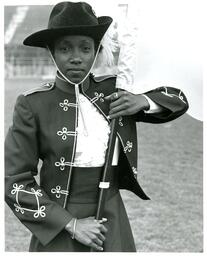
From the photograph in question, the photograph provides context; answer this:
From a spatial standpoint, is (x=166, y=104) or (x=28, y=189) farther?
(x=166, y=104)

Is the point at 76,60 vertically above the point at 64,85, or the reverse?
the point at 76,60

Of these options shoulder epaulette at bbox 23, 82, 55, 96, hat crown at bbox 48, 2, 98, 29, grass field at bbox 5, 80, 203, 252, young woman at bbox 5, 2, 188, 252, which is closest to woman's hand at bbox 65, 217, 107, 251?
young woman at bbox 5, 2, 188, 252

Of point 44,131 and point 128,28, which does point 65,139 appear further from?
point 128,28

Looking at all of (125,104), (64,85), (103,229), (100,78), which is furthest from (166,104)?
(103,229)

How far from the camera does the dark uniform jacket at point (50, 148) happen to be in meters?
1.91

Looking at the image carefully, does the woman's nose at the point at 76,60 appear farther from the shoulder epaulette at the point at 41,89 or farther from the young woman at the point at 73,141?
the shoulder epaulette at the point at 41,89

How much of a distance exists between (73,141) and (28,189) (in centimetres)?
25

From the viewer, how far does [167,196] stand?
5105mm

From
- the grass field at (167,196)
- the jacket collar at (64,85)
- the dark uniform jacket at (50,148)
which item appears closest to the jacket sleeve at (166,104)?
the dark uniform jacket at (50,148)

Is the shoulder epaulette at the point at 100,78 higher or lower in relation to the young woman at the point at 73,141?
higher

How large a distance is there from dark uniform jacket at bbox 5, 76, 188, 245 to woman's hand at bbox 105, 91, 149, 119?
0.26ft

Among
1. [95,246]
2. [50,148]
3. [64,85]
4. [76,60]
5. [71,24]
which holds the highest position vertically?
[71,24]

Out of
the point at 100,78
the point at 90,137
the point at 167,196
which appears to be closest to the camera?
the point at 90,137

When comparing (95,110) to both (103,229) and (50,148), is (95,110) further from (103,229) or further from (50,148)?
(103,229)
